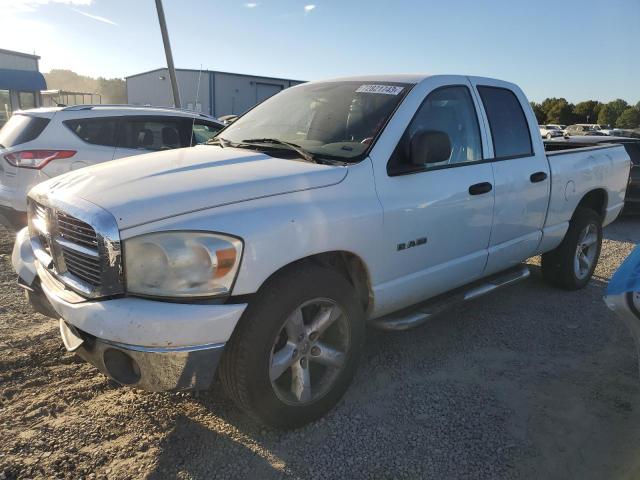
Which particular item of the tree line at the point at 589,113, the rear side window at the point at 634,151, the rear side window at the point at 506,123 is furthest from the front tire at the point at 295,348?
the tree line at the point at 589,113

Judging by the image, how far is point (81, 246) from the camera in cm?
242

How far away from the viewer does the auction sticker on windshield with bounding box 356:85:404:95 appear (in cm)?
340

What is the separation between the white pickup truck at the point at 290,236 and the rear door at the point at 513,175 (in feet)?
0.06

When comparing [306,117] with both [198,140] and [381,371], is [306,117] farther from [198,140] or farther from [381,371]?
[198,140]

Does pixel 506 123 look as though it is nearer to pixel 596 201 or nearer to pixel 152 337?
pixel 596 201

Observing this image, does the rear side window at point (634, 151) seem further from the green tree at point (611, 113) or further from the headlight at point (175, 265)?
the green tree at point (611, 113)

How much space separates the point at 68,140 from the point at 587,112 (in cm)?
6444

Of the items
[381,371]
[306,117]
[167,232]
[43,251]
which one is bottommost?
[381,371]

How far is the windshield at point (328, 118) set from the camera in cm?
315

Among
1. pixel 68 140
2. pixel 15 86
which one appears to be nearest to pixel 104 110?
pixel 68 140

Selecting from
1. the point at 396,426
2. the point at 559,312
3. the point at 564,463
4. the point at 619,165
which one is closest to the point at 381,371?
the point at 396,426

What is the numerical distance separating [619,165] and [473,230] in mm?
2862

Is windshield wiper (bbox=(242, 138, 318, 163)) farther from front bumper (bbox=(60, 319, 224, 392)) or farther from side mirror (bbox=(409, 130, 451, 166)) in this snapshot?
front bumper (bbox=(60, 319, 224, 392))

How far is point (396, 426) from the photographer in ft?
9.50
